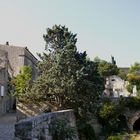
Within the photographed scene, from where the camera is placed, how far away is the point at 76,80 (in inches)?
1070

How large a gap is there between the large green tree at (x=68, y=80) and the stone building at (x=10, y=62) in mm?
6514

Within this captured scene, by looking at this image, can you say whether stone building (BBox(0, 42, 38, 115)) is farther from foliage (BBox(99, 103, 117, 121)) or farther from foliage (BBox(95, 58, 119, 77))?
foliage (BBox(95, 58, 119, 77))

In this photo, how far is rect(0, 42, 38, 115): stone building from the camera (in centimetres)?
3455

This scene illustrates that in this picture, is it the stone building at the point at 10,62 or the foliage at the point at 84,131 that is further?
the stone building at the point at 10,62

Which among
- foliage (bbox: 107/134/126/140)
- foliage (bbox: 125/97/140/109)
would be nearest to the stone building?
foliage (bbox: 107/134/126/140)

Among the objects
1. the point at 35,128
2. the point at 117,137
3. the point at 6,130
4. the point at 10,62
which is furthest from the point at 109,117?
the point at 35,128

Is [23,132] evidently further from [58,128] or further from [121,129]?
[121,129]

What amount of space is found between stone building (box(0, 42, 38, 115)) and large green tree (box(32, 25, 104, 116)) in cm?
651

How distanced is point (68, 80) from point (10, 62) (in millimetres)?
18606

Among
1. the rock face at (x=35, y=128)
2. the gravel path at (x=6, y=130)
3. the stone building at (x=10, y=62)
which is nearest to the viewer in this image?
the rock face at (x=35, y=128)

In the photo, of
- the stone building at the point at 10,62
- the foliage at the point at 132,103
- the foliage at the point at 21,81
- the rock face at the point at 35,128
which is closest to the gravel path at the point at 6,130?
the rock face at the point at 35,128

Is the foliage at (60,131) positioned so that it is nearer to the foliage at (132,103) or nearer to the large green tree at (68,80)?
the large green tree at (68,80)

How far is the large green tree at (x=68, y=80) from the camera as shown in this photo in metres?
27.2

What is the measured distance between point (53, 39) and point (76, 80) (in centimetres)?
483
